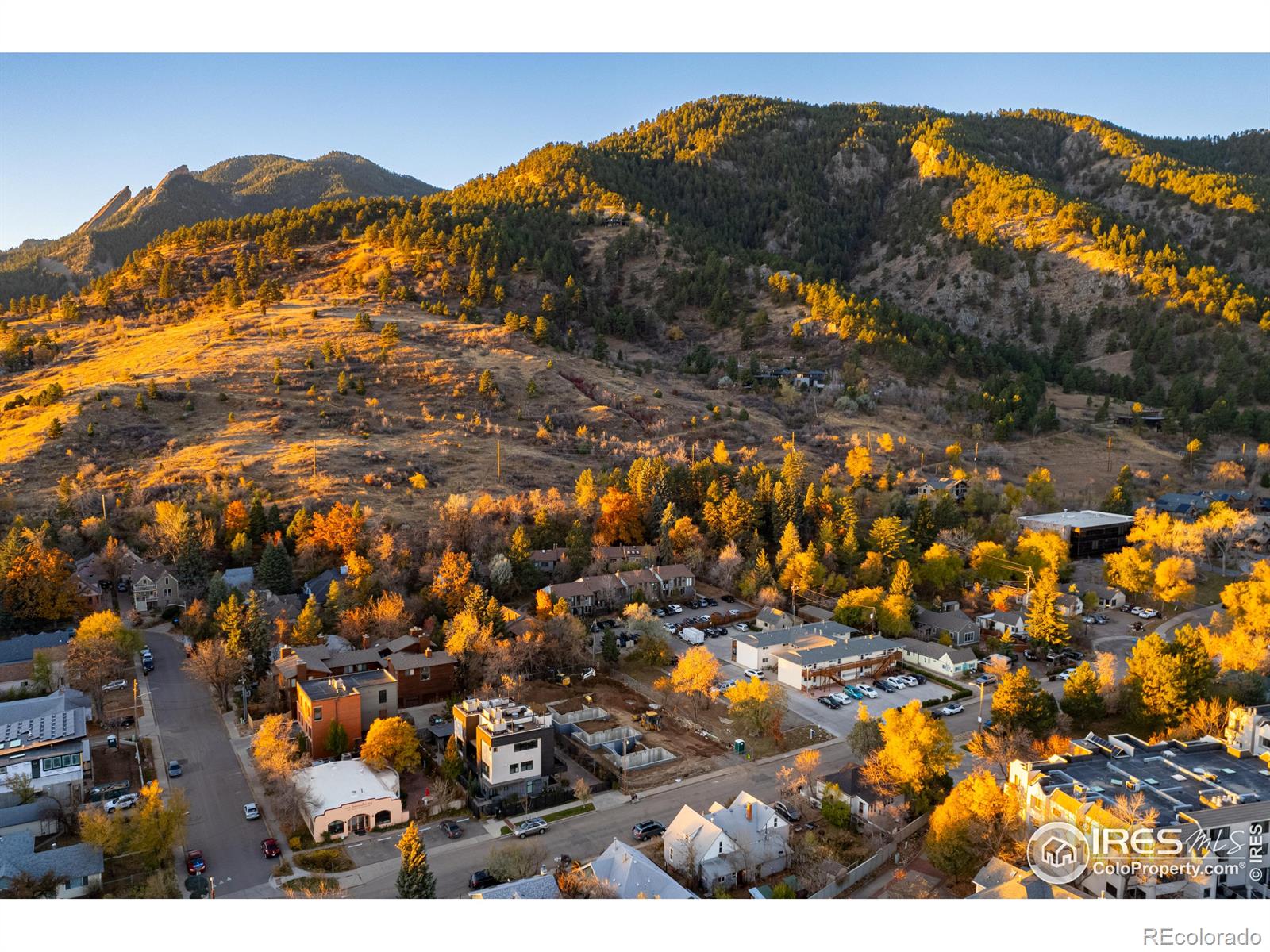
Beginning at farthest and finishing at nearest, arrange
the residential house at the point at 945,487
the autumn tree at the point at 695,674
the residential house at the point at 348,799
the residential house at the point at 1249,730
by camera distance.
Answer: the residential house at the point at 945,487, the autumn tree at the point at 695,674, the residential house at the point at 1249,730, the residential house at the point at 348,799

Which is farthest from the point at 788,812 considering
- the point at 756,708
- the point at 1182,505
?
the point at 1182,505

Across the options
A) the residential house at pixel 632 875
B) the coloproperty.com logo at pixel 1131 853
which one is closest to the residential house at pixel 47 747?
the residential house at pixel 632 875

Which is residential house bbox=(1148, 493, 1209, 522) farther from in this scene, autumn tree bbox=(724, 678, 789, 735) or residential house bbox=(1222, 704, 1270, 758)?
autumn tree bbox=(724, 678, 789, 735)

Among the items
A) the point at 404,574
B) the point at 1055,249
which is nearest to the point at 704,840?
the point at 404,574

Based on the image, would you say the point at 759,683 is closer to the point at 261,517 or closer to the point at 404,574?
the point at 404,574

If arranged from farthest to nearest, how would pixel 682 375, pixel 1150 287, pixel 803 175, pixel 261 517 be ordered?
1. pixel 803 175
2. pixel 1150 287
3. pixel 682 375
4. pixel 261 517

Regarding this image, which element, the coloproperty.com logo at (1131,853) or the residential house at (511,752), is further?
the residential house at (511,752)

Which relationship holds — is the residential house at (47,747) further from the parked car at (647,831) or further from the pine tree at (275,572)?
the parked car at (647,831)

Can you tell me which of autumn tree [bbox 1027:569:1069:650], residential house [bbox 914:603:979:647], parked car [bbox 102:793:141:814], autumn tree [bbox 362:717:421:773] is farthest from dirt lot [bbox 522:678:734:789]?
autumn tree [bbox 1027:569:1069:650]
